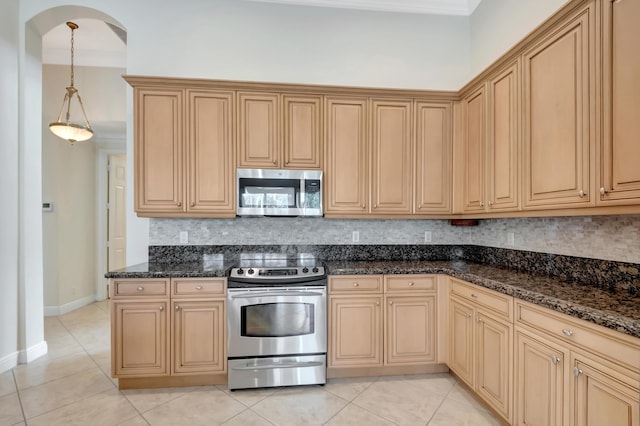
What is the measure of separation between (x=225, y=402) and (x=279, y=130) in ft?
7.25

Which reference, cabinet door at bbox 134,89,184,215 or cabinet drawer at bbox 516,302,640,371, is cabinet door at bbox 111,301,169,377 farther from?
cabinet drawer at bbox 516,302,640,371

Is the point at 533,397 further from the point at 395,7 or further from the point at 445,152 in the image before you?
the point at 395,7

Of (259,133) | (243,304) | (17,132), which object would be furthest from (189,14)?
(243,304)

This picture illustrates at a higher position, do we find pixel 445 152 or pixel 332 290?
pixel 445 152

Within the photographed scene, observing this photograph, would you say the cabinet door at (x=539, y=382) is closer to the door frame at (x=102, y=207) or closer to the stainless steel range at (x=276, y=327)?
the stainless steel range at (x=276, y=327)

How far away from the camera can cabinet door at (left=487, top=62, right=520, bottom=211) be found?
2229 mm

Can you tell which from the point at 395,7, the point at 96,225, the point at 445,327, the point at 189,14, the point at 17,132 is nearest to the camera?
the point at 445,327

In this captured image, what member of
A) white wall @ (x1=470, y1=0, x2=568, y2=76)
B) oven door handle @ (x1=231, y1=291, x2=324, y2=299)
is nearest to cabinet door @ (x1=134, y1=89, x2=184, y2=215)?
oven door handle @ (x1=231, y1=291, x2=324, y2=299)

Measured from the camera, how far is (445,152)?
2992mm

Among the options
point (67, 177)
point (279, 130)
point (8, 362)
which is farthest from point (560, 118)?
point (67, 177)

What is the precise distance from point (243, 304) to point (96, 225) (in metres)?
3.75

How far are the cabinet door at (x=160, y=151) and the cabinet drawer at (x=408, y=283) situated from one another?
1891mm

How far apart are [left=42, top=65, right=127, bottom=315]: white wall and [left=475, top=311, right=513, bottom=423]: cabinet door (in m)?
4.73

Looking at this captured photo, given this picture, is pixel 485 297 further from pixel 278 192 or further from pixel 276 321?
pixel 278 192
